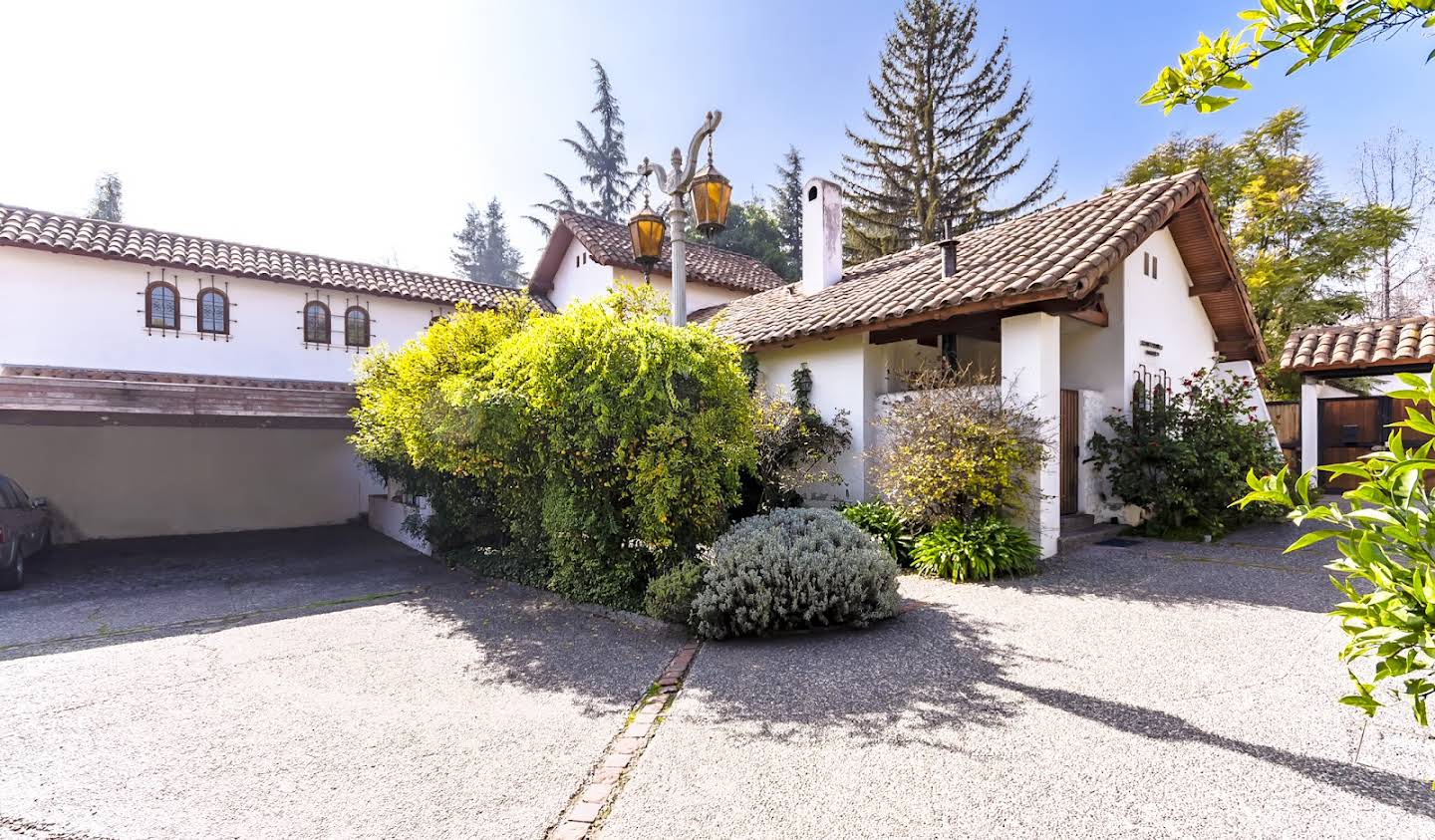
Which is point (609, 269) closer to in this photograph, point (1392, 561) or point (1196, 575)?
point (1196, 575)

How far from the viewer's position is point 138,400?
891 cm

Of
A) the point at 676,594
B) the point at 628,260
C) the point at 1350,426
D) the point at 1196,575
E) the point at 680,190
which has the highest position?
the point at 628,260

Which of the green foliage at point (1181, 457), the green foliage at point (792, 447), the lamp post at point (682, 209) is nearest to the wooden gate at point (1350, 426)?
the green foliage at point (1181, 457)

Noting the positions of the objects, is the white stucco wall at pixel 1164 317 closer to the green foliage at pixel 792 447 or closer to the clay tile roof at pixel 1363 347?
the clay tile roof at pixel 1363 347

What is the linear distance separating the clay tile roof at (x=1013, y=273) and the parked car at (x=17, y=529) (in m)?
9.10

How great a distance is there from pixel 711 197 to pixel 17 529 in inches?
389

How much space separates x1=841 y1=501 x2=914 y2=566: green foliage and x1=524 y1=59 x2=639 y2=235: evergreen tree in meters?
28.5

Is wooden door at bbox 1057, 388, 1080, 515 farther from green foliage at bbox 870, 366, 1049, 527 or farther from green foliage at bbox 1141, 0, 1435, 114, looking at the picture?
green foliage at bbox 1141, 0, 1435, 114

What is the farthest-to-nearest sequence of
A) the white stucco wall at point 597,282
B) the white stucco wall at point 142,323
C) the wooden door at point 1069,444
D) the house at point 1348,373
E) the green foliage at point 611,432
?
1. the white stucco wall at point 597,282
2. the white stucco wall at point 142,323
3. the house at point 1348,373
4. the wooden door at point 1069,444
5. the green foliage at point 611,432

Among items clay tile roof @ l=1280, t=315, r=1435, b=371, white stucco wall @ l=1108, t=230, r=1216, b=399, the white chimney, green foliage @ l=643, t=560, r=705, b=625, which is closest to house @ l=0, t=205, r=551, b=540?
the white chimney

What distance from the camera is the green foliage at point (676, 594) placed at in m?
5.48

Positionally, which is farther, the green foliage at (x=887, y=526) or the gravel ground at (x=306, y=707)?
the green foliage at (x=887, y=526)

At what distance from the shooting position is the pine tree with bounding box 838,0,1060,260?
912 inches

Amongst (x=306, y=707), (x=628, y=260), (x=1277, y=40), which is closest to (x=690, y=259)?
(x=628, y=260)
